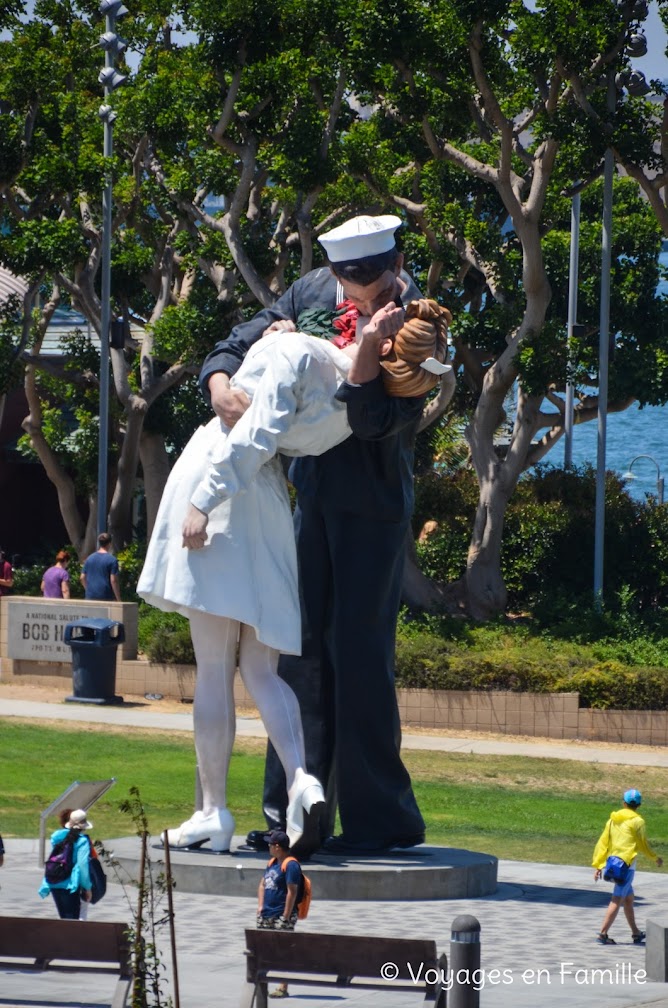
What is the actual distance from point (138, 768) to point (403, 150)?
12.9 m

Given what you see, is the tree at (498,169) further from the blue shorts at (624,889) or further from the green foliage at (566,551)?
the blue shorts at (624,889)

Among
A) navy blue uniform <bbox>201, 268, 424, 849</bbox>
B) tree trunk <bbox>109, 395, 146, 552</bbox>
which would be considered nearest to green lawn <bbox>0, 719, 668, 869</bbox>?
navy blue uniform <bbox>201, 268, 424, 849</bbox>

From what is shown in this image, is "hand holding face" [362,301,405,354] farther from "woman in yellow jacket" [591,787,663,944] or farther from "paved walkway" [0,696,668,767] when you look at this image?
"paved walkway" [0,696,668,767]

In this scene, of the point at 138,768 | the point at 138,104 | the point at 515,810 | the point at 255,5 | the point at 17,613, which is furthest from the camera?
the point at 138,104

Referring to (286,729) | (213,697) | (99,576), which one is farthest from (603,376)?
(286,729)

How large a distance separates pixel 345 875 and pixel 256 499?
2085mm

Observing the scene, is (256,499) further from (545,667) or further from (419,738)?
(545,667)

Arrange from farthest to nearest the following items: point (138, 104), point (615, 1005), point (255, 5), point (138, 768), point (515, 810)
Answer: point (138, 104)
point (255, 5)
point (138, 768)
point (515, 810)
point (615, 1005)

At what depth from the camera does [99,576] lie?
2231 cm

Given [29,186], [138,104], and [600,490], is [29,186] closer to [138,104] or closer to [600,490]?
[138,104]

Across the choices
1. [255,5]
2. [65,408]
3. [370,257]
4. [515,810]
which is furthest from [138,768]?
[65,408]

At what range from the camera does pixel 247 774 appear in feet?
50.4

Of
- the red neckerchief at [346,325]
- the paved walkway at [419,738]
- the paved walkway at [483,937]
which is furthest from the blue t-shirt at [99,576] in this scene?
the red neckerchief at [346,325]

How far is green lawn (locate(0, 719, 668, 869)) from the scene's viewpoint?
12773 mm
